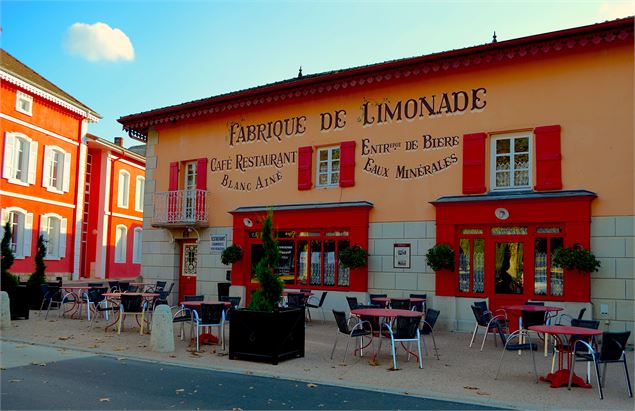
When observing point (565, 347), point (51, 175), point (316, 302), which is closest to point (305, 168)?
point (316, 302)

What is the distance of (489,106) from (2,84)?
Result: 18.6m

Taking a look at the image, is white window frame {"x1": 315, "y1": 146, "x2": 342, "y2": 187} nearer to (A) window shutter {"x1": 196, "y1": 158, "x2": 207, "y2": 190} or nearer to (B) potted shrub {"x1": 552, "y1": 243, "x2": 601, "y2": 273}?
(A) window shutter {"x1": 196, "y1": 158, "x2": 207, "y2": 190}

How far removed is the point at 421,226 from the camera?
14.1 meters

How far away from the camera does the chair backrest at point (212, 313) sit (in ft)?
33.5

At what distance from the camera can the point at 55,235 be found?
85.7 feet

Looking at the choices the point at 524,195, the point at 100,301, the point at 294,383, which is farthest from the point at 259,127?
the point at 294,383

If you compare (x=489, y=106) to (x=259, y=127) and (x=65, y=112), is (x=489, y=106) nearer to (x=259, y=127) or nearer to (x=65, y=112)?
(x=259, y=127)

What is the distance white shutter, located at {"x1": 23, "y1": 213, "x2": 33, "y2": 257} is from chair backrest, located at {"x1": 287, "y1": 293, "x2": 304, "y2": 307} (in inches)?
602

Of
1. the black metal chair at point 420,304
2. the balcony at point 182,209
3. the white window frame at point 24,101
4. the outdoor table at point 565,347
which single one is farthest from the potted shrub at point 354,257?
the white window frame at point 24,101

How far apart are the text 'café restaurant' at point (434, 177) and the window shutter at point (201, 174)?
5 cm

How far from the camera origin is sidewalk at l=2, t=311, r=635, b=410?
23.4 ft

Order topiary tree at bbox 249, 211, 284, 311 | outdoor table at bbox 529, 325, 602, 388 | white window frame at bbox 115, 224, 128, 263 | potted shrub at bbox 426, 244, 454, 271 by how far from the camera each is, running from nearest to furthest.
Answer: outdoor table at bbox 529, 325, 602, 388, topiary tree at bbox 249, 211, 284, 311, potted shrub at bbox 426, 244, 454, 271, white window frame at bbox 115, 224, 128, 263

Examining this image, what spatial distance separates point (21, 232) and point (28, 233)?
313mm

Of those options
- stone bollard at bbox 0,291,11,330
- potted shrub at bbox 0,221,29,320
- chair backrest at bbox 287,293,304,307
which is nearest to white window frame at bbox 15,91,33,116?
potted shrub at bbox 0,221,29,320
